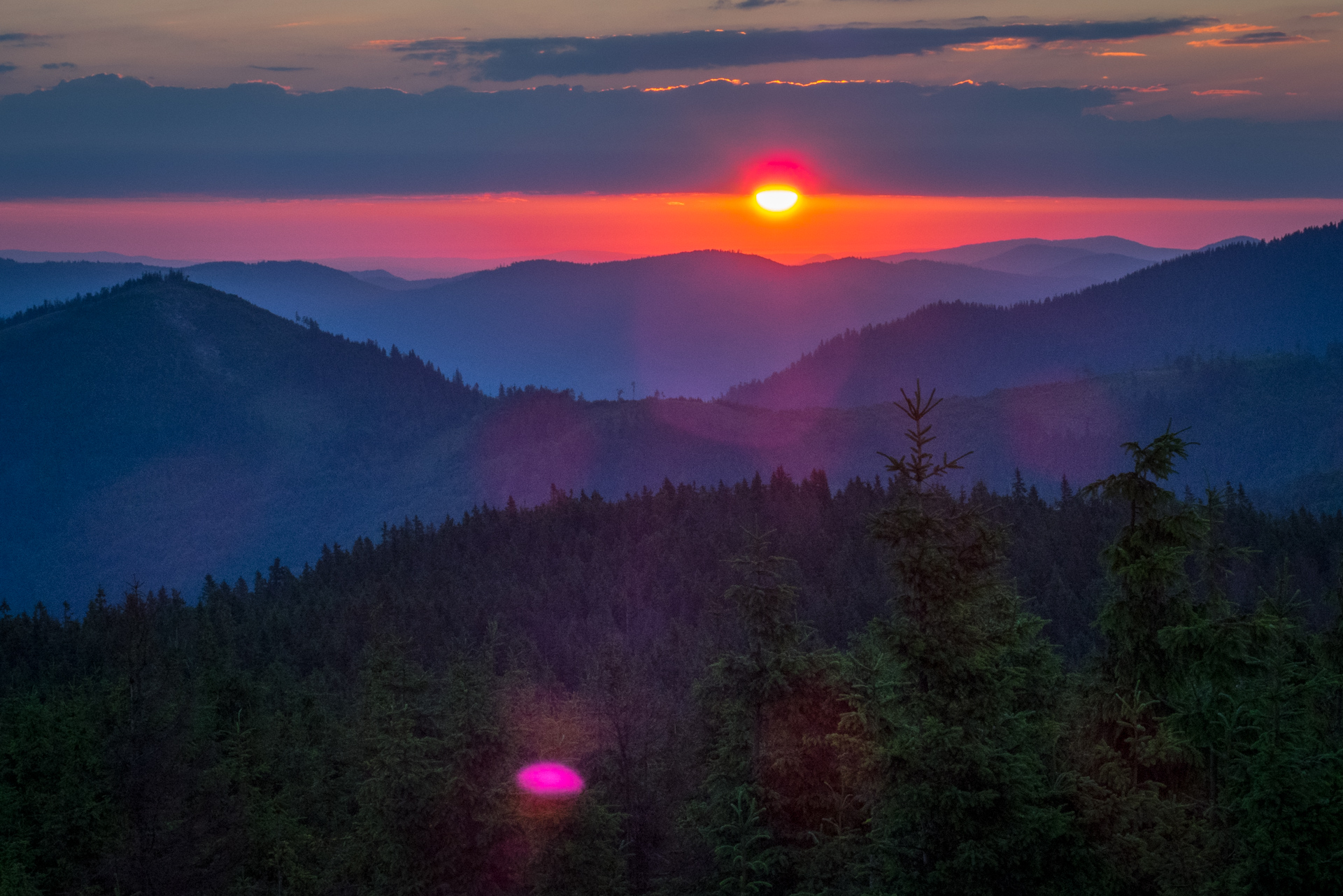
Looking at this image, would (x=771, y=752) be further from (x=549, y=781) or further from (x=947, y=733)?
(x=549, y=781)

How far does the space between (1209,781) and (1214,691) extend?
2297 millimetres

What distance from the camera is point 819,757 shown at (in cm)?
2391

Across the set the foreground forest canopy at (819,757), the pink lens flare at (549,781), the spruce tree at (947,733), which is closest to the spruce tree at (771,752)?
the foreground forest canopy at (819,757)

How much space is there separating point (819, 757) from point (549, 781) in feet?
39.5

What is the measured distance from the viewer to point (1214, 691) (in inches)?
865

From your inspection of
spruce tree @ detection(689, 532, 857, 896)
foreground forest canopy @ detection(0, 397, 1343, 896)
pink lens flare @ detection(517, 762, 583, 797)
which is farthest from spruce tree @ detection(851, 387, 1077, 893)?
pink lens flare @ detection(517, 762, 583, 797)

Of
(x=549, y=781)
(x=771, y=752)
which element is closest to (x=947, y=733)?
(x=771, y=752)

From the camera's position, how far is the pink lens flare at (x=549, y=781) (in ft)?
104

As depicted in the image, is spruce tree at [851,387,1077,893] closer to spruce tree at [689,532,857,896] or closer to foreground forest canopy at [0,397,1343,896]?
foreground forest canopy at [0,397,1343,896]

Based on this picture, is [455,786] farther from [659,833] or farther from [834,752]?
[659,833]

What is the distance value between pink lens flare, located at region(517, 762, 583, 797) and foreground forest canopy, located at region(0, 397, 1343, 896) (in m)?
0.63

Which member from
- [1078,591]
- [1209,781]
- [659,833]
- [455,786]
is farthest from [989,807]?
[1078,591]

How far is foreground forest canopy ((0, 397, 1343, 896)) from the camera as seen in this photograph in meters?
19.1

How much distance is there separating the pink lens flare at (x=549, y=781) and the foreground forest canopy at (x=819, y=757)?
63 cm
